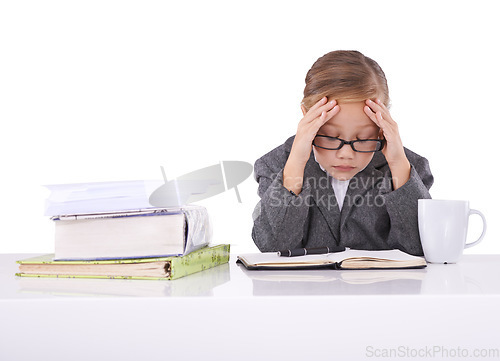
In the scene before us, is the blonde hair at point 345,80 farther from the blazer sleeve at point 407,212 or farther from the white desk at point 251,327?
the white desk at point 251,327

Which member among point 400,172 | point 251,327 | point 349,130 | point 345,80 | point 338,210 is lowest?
point 251,327

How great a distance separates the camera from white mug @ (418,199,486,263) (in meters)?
1.14

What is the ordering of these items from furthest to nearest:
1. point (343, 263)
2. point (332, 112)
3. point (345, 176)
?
1. point (345, 176)
2. point (332, 112)
3. point (343, 263)

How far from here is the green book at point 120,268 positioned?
33.2 inches

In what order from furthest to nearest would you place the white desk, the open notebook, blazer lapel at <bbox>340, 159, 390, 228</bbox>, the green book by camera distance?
blazer lapel at <bbox>340, 159, 390, 228</bbox> < the open notebook < the green book < the white desk

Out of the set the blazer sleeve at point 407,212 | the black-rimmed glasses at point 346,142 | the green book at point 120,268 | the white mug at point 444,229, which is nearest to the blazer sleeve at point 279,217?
the black-rimmed glasses at point 346,142

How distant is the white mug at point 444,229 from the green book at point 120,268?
20.3 inches

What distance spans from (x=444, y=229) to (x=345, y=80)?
0.45 metres

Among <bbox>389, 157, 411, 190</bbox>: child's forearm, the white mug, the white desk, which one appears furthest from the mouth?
the white desk

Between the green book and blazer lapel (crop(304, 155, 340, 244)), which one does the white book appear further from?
blazer lapel (crop(304, 155, 340, 244))

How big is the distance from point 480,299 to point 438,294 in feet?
0.17

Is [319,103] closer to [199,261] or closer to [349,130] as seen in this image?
[349,130]

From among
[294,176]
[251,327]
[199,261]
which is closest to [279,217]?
[294,176]

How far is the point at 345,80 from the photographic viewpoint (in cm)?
136
